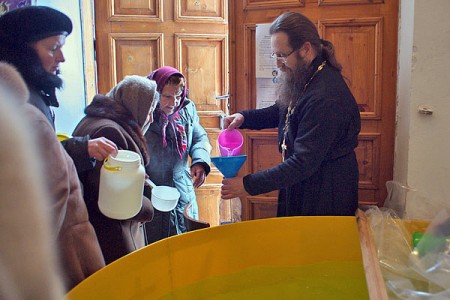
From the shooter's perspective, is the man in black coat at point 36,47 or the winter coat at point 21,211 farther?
the man in black coat at point 36,47

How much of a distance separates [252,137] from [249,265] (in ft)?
3.49

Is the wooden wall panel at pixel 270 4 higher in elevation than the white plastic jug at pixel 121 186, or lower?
higher

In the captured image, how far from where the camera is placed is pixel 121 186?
1271 millimetres

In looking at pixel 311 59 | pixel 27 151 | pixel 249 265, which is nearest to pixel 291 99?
pixel 311 59

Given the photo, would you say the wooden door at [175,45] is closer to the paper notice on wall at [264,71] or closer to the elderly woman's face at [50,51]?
the paper notice on wall at [264,71]

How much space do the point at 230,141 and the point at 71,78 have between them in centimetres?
66

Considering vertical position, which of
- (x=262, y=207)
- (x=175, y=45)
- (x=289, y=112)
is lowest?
(x=262, y=207)

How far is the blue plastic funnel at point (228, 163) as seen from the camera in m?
1.43

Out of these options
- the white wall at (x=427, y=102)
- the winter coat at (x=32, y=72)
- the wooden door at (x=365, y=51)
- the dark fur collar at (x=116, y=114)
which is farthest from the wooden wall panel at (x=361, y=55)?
the winter coat at (x=32, y=72)

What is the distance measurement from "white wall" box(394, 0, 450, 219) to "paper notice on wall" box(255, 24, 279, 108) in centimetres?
60

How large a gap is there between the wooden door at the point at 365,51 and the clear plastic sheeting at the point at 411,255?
30.6 inches

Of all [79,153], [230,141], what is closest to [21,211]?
[79,153]

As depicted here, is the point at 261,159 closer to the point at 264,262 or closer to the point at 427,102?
the point at 427,102

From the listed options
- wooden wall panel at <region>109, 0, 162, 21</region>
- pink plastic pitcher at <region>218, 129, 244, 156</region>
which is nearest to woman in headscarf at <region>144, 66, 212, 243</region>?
pink plastic pitcher at <region>218, 129, 244, 156</region>
